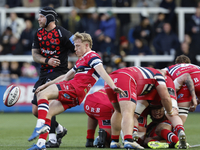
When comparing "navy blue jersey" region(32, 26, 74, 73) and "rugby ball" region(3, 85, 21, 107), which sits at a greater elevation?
"navy blue jersey" region(32, 26, 74, 73)

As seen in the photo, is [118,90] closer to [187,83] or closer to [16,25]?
[187,83]

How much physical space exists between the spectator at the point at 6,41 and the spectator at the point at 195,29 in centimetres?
697

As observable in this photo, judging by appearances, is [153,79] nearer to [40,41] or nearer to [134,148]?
[134,148]

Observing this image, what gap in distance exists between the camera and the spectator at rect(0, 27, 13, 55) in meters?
14.8

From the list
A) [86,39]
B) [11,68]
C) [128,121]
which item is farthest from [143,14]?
[128,121]

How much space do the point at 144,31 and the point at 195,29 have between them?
2001 millimetres

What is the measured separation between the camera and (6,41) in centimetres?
1477

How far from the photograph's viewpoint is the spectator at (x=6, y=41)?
14766 millimetres

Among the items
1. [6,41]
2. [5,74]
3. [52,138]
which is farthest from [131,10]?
[52,138]

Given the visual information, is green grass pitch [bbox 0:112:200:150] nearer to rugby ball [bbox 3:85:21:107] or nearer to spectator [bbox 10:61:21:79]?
rugby ball [bbox 3:85:21:107]

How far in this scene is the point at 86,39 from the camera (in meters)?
6.08

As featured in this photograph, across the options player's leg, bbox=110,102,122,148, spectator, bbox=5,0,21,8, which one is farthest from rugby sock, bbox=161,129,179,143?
spectator, bbox=5,0,21,8

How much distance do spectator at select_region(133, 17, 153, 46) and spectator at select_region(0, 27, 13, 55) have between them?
4855 millimetres

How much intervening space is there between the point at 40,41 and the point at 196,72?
2997 millimetres
